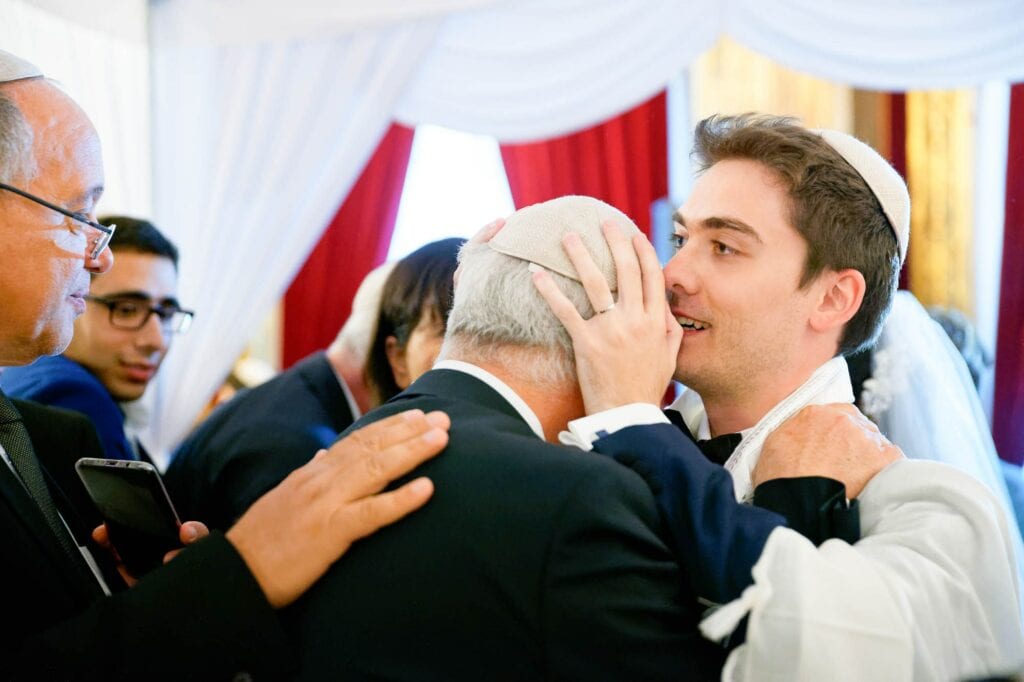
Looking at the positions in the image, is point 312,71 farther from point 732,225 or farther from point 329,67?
point 732,225

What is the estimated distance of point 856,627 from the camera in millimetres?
1581

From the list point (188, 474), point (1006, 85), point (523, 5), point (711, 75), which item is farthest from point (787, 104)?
point (188, 474)

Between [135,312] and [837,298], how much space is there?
2.44 meters

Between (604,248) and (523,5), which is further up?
(523,5)

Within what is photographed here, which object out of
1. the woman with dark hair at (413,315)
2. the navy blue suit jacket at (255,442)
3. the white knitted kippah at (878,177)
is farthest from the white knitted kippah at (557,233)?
the navy blue suit jacket at (255,442)

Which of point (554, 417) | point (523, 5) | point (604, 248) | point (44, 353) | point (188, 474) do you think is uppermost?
point (523, 5)

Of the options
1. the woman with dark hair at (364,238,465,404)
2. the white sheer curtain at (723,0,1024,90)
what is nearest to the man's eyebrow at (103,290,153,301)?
the woman with dark hair at (364,238,465,404)

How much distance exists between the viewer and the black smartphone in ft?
6.51

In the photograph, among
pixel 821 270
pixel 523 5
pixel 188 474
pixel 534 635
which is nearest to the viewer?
pixel 534 635

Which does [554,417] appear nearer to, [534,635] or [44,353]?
[534,635]

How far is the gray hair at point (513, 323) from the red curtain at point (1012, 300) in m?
4.27

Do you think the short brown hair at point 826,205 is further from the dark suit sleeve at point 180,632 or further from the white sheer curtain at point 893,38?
the white sheer curtain at point 893,38

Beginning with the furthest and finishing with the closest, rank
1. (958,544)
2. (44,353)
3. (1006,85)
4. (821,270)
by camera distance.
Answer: (1006,85) → (821,270) → (44,353) → (958,544)

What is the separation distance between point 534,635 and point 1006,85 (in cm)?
526
